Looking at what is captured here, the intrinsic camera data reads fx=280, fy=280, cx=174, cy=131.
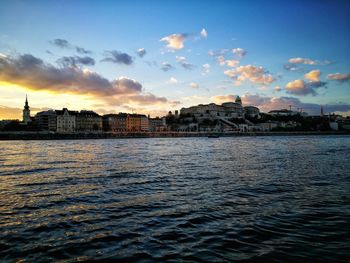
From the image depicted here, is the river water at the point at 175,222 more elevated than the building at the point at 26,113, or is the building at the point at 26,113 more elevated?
the building at the point at 26,113

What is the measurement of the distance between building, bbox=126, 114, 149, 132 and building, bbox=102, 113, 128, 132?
2465 mm

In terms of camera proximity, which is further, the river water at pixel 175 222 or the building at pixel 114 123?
the building at pixel 114 123

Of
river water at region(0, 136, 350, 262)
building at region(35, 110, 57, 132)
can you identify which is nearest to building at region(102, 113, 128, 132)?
Answer: building at region(35, 110, 57, 132)

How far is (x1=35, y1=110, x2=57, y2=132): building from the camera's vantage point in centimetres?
14262

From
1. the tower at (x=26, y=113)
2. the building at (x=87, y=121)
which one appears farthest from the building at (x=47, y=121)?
the building at (x=87, y=121)

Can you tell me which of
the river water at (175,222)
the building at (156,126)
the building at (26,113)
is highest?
the building at (26,113)

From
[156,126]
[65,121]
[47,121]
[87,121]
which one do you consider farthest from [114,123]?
[156,126]

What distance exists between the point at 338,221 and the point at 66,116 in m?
147

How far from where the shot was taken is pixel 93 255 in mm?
5016

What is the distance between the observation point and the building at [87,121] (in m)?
146

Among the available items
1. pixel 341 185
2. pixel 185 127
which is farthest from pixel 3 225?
pixel 185 127

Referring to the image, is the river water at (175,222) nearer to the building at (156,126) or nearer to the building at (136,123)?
the building at (136,123)

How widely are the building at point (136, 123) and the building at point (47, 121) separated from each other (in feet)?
130

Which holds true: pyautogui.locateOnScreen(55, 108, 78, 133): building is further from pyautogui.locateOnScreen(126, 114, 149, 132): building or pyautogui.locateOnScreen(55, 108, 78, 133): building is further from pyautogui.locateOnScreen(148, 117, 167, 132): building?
pyautogui.locateOnScreen(148, 117, 167, 132): building
